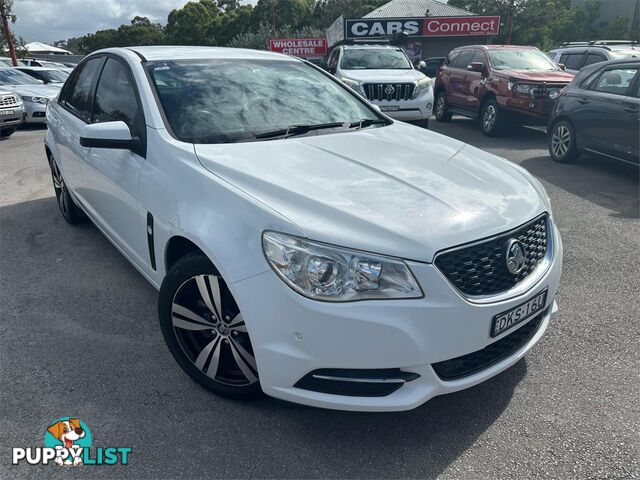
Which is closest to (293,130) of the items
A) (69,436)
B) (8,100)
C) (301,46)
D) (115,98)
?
(115,98)

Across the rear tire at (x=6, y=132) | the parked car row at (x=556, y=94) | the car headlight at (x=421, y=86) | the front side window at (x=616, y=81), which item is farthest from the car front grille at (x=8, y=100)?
the front side window at (x=616, y=81)

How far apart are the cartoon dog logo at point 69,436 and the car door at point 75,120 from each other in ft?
7.13

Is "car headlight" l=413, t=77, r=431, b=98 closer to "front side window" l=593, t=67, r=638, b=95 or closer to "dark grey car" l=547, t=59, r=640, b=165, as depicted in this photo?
"dark grey car" l=547, t=59, r=640, b=165

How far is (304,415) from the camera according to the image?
2.60m

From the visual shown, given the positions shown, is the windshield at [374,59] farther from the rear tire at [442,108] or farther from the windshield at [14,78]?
the windshield at [14,78]

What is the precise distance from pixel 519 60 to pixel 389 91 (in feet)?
10.2

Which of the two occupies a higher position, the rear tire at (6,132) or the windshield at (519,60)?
the windshield at (519,60)

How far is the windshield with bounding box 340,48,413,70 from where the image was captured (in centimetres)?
1105

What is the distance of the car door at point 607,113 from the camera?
267 inches

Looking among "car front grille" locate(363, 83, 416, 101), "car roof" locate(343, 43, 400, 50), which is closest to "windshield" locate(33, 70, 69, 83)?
"car roof" locate(343, 43, 400, 50)

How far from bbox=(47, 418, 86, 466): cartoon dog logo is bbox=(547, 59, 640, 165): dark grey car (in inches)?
269

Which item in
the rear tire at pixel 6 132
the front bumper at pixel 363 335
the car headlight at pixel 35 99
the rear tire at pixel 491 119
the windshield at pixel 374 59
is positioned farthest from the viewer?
the car headlight at pixel 35 99

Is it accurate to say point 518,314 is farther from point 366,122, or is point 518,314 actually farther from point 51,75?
point 51,75

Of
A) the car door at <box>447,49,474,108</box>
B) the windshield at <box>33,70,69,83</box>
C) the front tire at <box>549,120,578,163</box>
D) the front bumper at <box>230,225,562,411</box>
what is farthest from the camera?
the windshield at <box>33,70,69,83</box>
